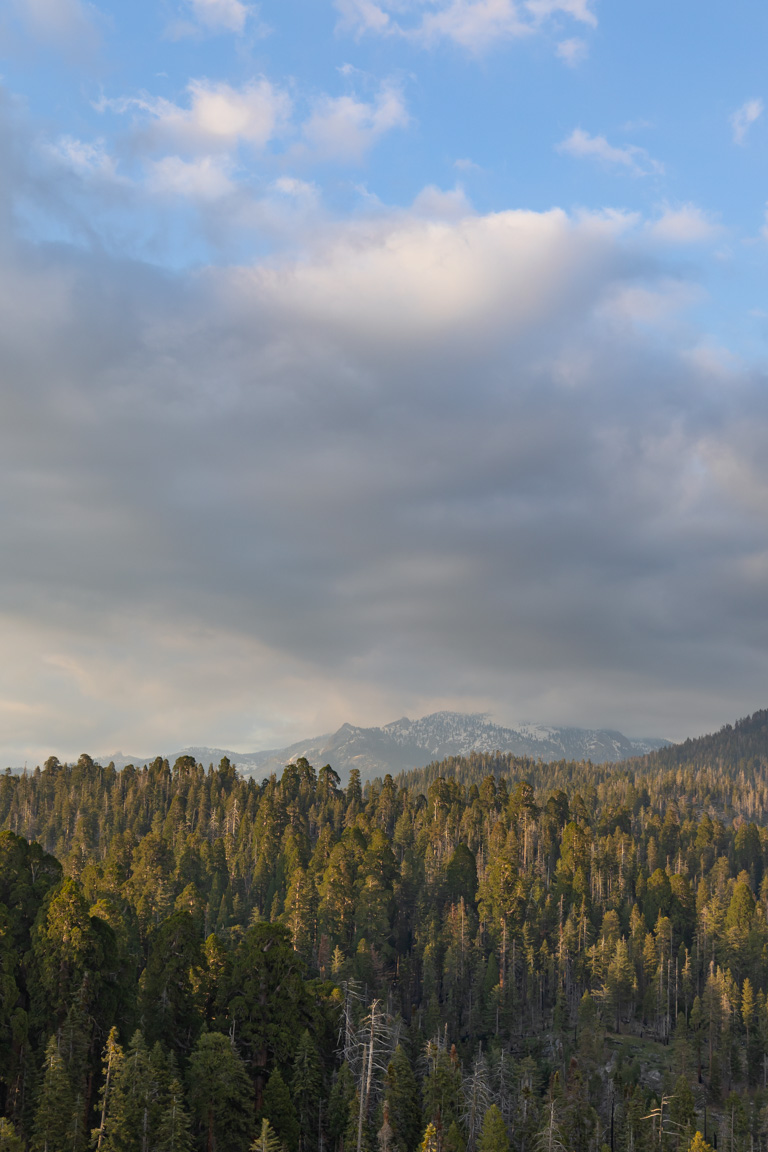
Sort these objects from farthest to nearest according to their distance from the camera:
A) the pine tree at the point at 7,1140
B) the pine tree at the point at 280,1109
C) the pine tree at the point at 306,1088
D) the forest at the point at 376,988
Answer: the pine tree at the point at 306,1088
the pine tree at the point at 280,1109
the forest at the point at 376,988
the pine tree at the point at 7,1140

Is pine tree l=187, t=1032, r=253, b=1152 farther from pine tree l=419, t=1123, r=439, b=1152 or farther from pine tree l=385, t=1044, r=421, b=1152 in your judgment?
pine tree l=385, t=1044, r=421, b=1152

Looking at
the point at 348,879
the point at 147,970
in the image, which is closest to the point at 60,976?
the point at 147,970

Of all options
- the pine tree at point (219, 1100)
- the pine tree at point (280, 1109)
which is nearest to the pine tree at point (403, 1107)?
the pine tree at point (280, 1109)

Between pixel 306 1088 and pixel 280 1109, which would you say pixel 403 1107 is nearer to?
pixel 306 1088

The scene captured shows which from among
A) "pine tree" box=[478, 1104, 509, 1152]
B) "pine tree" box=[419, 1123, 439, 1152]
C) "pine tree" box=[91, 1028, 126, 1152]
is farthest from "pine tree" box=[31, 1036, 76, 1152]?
"pine tree" box=[478, 1104, 509, 1152]

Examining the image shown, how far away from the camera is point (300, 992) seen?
257ft

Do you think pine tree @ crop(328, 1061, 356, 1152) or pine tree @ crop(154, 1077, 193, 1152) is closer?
pine tree @ crop(154, 1077, 193, 1152)

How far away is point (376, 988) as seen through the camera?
13088 cm

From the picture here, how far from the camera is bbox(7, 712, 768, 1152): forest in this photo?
6375 cm

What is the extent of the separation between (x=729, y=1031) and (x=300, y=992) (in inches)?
3083

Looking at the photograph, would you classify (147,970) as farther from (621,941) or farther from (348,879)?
(621,941)

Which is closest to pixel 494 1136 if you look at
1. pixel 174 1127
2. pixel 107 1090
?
pixel 174 1127

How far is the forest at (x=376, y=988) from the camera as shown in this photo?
63.8m

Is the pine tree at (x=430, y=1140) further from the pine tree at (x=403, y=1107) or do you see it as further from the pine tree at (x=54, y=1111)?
the pine tree at (x=54, y=1111)
